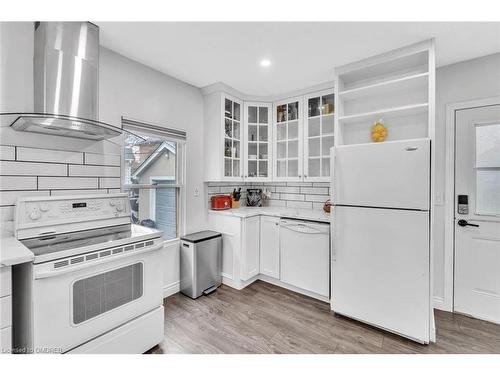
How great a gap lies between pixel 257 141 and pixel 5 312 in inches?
112

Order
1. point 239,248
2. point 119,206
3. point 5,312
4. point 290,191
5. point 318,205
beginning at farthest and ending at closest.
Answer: point 290,191, point 318,205, point 239,248, point 119,206, point 5,312

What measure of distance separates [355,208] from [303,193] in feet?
3.99

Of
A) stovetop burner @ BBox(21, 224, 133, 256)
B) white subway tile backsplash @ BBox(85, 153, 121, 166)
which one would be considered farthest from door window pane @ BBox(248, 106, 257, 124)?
stovetop burner @ BBox(21, 224, 133, 256)

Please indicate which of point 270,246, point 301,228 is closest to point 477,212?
point 301,228

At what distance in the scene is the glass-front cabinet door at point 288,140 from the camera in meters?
3.07

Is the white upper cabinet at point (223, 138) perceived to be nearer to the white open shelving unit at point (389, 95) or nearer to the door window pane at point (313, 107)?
the door window pane at point (313, 107)

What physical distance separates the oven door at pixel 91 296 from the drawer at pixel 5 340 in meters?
0.10

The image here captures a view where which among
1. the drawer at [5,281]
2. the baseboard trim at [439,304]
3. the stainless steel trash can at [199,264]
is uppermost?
the drawer at [5,281]

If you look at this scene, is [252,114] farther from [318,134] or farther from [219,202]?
[219,202]

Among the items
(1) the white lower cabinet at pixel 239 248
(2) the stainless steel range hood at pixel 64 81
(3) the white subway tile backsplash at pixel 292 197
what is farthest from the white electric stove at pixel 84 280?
(3) the white subway tile backsplash at pixel 292 197

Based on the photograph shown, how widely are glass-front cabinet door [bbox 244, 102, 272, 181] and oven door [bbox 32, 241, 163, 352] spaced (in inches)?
72.8

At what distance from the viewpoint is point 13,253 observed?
1220 mm

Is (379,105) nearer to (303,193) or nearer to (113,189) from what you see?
(303,193)

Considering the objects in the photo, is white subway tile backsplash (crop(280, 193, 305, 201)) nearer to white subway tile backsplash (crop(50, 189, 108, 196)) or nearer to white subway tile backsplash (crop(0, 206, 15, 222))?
white subway tile backsplash (crop(50, 189, 108, 196))
